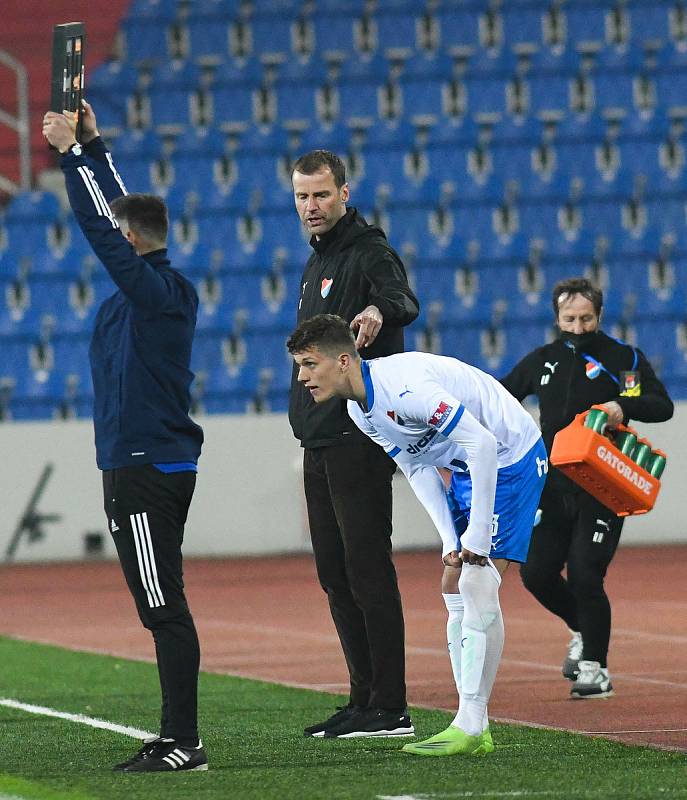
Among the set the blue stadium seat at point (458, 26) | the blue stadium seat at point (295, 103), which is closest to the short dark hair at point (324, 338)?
the blue stadium seat at point (295, 103)

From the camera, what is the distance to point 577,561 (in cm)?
869

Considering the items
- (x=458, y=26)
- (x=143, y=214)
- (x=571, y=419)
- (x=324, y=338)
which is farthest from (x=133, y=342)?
(x=458, y=26)

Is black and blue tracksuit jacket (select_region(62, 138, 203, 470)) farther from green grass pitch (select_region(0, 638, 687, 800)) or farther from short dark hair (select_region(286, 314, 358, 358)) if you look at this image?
green grass pitch (select_region(0, 638, 687, 800))

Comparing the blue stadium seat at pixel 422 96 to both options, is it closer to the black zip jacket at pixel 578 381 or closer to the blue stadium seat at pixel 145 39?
the blue stadium seat at pixel 145 39

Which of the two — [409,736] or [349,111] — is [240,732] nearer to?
[409,736]

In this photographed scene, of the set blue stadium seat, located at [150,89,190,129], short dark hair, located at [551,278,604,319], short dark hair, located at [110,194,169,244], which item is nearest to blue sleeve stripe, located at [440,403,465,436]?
short dark hair, located at [110,194,169,244]

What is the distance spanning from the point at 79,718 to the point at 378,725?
1645 millimetres

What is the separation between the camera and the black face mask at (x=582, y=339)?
892 centimetres

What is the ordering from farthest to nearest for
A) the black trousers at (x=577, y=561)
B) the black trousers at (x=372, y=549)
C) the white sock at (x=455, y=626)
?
the black trousers at (x=577, y=561)
the black trousers at (x=372, y=549)
the white sock at (x=455, y=626)

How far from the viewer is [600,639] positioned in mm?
8547

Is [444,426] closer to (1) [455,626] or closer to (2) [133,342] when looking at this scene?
(1) [455,626]

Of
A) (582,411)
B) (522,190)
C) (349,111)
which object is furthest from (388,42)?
(582,411)

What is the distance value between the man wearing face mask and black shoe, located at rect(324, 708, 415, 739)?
71.2 inches

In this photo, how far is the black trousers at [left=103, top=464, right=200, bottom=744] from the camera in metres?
6.07
